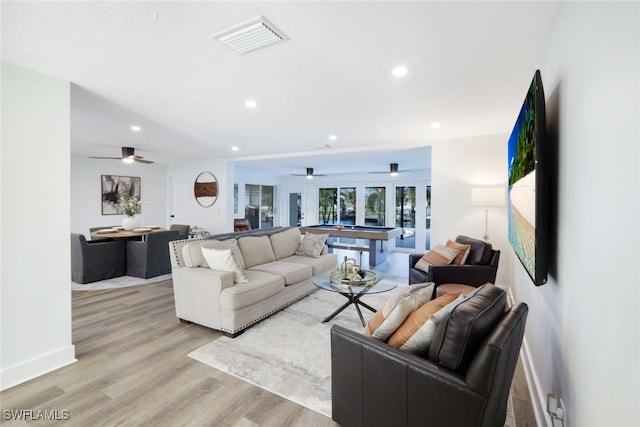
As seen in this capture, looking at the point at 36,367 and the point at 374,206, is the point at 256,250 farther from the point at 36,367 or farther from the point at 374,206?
the point at 374,206

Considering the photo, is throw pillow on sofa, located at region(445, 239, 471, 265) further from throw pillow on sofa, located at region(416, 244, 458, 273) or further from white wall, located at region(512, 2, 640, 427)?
white wall, located at region(512, 2, 640, 427)

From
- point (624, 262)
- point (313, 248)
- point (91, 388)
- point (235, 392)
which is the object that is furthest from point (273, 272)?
point (624, 262)

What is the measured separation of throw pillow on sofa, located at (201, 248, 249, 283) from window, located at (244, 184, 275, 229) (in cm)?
710

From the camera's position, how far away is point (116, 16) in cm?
164

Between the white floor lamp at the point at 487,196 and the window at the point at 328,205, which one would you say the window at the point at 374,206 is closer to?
the window at the point at 328,205

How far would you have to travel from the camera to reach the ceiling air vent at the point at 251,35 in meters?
1.70

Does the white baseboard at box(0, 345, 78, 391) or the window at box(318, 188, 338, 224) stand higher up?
the window at box(318, 188, 338, 224)

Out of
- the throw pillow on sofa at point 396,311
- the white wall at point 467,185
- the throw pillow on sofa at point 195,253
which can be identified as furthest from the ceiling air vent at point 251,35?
the white wall at point 467,185

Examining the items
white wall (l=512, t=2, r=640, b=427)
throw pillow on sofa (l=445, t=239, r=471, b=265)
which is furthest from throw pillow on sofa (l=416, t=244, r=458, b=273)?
white wall (l=512, t=2, r=640, b=427)

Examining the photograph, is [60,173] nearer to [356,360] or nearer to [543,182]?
[356,360]

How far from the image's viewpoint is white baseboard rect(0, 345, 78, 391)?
215 cm

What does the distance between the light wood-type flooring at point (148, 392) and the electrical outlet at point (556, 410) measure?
1.88 ft

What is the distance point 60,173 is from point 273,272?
7.49 feet

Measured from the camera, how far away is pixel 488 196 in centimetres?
400
